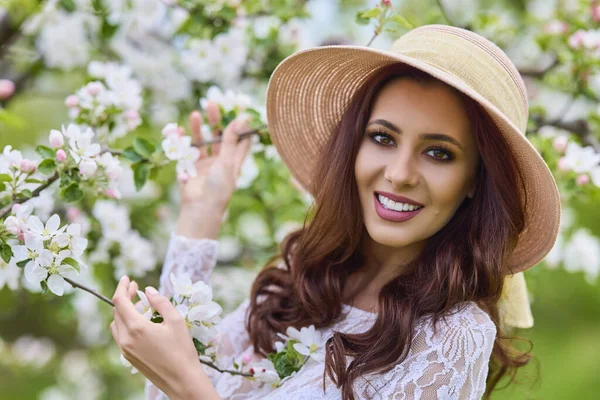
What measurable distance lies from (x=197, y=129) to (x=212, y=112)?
6cm

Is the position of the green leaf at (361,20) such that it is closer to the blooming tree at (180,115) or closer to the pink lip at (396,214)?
the blooming tree at (180,115)

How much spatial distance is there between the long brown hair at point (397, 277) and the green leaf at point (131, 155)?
419 mm

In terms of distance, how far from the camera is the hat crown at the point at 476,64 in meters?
1.57

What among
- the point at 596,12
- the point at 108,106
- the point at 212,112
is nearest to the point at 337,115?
the point at 212,112

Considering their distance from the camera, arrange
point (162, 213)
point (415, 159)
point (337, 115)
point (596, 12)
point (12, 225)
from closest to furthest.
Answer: point (12, 225) → point (415, 159) → point (337, 115) → point (596, 12) → point (162, 213)

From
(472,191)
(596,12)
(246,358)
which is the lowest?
(246,358)

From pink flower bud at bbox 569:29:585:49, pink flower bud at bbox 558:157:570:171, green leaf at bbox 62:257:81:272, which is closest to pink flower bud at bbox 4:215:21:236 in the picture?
green leaf at bbox 62:257:81:272

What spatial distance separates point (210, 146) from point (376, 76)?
56cm

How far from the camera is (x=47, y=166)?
1.58 m

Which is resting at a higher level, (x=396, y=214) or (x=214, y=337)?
(x=396, y=214)

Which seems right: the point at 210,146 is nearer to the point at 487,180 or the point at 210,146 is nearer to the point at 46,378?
the point at 487,180

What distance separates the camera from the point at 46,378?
186 inches

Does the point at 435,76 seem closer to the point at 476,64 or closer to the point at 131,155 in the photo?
the point at 476,64

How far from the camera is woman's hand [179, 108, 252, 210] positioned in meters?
2.02
